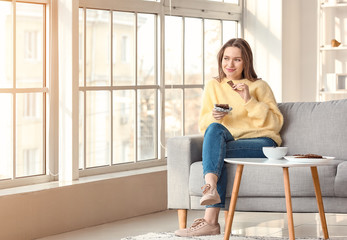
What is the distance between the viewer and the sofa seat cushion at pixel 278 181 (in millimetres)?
3914

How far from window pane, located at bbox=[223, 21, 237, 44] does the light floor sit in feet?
5.46

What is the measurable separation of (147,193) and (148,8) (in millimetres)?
1353

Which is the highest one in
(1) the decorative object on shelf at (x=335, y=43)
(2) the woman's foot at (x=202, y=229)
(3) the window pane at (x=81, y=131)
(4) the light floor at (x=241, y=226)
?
(1) the decorative object on shelf at (x=335, y=43)

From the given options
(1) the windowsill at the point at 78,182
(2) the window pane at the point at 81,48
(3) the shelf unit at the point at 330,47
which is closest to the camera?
(1) the windowsill at the point at 78,182

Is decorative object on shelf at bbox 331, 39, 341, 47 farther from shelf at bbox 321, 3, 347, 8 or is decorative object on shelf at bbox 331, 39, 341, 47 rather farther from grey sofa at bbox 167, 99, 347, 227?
grey sofa at bbox 167, 99, 347, 227

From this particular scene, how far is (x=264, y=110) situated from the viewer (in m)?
4.40

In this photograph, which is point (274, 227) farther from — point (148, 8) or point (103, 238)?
point (148, 8)

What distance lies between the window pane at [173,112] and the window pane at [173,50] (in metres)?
0.09

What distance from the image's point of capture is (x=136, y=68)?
5.29 metres

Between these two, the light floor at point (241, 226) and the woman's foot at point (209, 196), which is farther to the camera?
the light floor at point (241, 226)

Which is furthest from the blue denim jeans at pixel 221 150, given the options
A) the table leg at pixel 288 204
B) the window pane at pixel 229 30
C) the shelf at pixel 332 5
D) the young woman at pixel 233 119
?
the shelf at pixel 332 5

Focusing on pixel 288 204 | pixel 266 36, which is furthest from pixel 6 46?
pixel 266 36

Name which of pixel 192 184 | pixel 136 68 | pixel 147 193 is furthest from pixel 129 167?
pixel 192 184

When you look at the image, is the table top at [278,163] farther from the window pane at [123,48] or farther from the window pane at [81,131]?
the window pane at [123,48]
